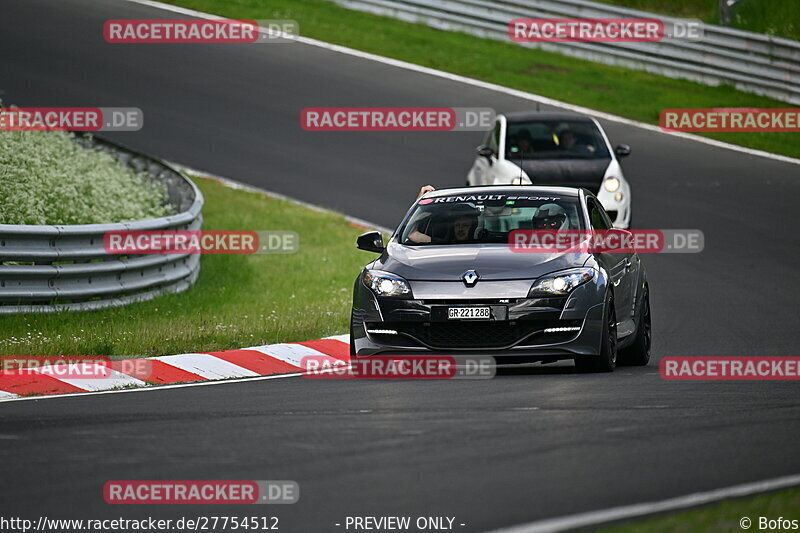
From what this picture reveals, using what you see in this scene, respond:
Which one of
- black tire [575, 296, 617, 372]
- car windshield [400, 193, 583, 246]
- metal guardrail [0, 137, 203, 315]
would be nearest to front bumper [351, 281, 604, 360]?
black tire [575, 296, 617, 372]

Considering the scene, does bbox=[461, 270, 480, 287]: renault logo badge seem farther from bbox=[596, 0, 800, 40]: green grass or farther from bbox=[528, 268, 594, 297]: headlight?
bbox=[596, 0, 800, 40]: green grass

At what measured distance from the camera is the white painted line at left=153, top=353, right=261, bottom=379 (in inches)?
457

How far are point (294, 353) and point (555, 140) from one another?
9.03 m

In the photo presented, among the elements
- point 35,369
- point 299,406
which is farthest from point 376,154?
point 299,406

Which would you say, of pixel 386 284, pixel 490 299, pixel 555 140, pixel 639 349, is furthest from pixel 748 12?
pixel 490 299

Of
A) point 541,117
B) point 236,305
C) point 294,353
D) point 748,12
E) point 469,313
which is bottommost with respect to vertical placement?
point 236,305

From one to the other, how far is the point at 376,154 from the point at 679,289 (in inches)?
348

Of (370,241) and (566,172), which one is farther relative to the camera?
(566,172)

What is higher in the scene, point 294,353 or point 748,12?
point 748,12

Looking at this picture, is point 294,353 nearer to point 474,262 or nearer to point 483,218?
point 483,218

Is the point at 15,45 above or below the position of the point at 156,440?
above

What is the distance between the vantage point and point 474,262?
11.2 meters

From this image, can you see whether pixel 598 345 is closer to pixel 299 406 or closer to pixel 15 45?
pixel 299 406

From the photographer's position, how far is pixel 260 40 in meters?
31.5
